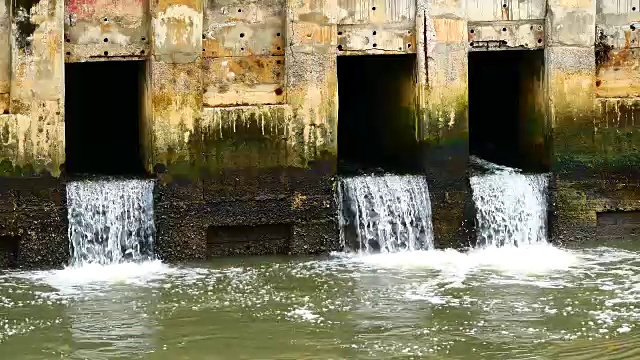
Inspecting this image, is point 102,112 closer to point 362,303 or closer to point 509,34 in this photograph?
point 509,34

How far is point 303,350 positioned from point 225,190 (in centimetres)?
400

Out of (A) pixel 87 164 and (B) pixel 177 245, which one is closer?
(B) pixel 177 245

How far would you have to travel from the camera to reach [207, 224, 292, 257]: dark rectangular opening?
1366 centimetres

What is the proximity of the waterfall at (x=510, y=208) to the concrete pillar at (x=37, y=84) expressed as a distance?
4799 mm

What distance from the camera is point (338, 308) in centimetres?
1120

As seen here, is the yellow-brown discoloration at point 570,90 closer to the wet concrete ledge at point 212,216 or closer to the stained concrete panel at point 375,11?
the stained concrete panel at point 375,11

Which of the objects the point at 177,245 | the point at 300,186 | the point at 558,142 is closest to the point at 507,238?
the point at 558,142

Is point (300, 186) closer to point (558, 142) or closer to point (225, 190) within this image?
point (225, 190)

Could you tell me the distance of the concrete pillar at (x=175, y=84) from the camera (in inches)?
524

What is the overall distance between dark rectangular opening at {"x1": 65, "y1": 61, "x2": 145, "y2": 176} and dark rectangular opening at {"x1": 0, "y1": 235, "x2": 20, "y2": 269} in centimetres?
275

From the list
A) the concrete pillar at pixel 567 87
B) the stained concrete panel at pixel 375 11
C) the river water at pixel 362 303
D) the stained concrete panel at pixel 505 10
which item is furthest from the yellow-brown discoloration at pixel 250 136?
the concrete pillar at pixel 567 87

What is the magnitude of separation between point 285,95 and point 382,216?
1.76 metres

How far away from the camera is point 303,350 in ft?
32.4

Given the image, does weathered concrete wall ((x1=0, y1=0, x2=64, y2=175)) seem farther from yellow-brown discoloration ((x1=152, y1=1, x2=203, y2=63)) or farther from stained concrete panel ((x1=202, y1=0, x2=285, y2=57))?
stained concrete panel ((x1=202, y1=0, x2=285, y2=57))
